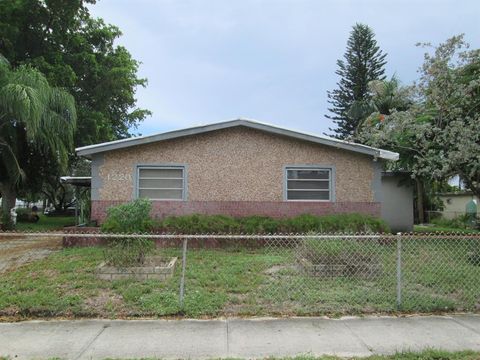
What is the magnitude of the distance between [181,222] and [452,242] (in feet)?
25.5

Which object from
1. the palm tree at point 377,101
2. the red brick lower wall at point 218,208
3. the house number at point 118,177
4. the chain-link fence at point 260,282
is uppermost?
the palm tree at point 377,101

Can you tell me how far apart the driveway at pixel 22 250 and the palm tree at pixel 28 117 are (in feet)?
12.7

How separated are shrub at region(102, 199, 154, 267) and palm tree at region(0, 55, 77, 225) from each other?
780cm

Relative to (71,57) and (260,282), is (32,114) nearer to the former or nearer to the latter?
(71,57)

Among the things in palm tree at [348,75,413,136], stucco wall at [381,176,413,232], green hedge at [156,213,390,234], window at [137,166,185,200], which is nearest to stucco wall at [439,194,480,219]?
palm tree at [348,75,413,136]

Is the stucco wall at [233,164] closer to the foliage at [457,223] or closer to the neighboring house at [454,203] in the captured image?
the foliage at [457,223]

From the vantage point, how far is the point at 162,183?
13336mm

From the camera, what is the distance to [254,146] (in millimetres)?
13422

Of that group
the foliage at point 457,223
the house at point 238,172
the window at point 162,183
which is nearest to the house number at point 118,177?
the house at point 238,172

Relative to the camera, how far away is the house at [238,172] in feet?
43.2

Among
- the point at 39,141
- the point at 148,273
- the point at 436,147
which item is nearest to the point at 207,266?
the point at 148,273

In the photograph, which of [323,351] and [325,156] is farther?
[325,156]

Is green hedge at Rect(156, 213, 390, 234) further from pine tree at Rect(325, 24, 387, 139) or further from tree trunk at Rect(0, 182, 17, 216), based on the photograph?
pine tree at Rect(325, 24, 387, 139)

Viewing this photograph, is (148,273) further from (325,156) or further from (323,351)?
(325,156)
